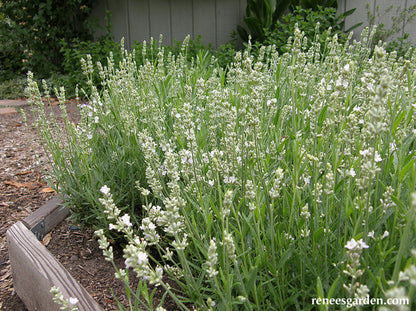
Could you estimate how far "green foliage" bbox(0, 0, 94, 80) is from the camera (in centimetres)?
564

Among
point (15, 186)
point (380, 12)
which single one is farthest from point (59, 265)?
point (380, 12)

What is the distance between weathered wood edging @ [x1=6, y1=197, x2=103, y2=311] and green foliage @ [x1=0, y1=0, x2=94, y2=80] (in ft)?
15.1

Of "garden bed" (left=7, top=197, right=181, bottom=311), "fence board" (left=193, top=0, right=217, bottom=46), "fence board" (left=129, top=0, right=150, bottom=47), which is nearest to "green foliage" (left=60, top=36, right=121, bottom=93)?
"fence board" (left=129, top=0, right=150, bottom=47)

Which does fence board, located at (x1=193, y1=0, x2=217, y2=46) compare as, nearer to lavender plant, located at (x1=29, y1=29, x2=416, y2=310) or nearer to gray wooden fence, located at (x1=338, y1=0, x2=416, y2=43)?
gray wooden fence, located at (x1=338, y1=0, x2=416, y2=43)

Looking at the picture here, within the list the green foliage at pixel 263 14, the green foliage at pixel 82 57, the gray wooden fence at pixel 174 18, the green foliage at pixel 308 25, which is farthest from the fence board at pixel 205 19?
the green foliage at pixel 82 57

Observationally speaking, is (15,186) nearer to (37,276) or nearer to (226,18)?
(37,276)

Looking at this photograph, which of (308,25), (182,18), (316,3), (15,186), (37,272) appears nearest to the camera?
(37,272)

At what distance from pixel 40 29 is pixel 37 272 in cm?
523

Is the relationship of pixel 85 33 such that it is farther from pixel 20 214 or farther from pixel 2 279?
pixel 2 279

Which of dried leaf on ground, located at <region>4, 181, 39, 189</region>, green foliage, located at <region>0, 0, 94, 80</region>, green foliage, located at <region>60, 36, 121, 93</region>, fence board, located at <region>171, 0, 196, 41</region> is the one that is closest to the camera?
dried leaf on ground, located at <region>4, 181, 39, 189</region>

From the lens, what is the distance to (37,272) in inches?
56.5

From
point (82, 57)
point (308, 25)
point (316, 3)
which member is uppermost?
point (316, 3)

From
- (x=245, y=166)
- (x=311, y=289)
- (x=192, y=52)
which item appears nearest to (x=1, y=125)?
(x=192, y=52)

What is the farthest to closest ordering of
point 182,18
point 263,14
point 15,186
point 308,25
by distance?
point 182,18 < point 263,14 < point 308,25 < point 15,186
